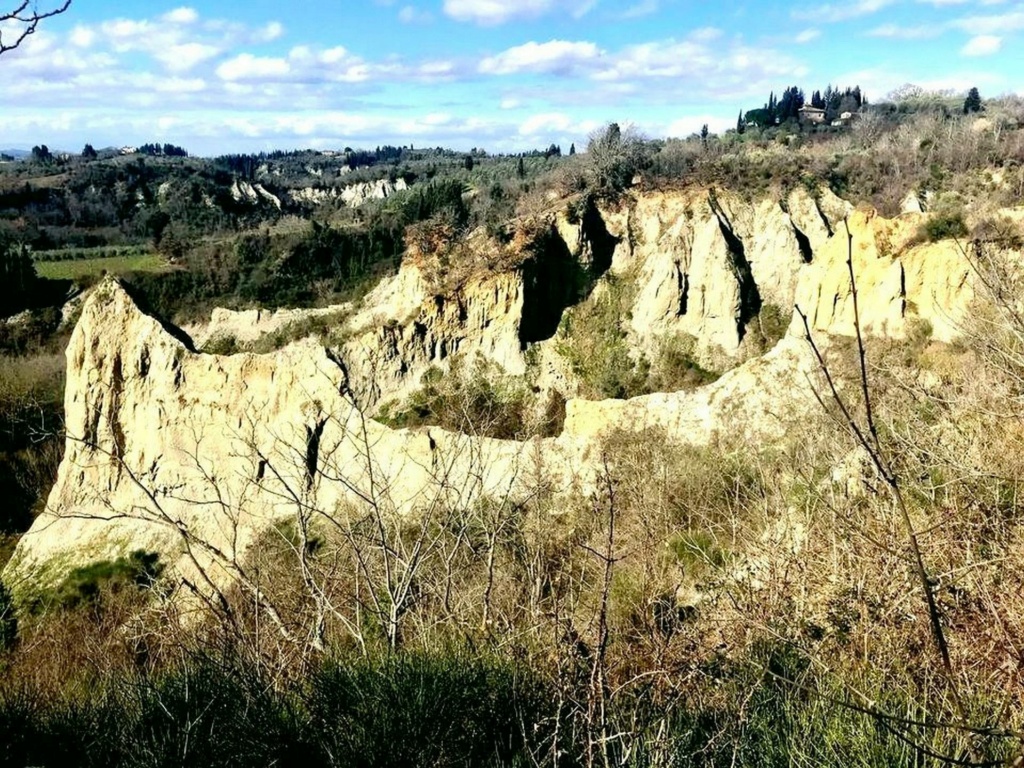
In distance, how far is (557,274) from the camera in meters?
32.6

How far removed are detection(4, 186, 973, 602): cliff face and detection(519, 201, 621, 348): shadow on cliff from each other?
0.11 meters

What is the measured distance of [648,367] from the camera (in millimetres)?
30453

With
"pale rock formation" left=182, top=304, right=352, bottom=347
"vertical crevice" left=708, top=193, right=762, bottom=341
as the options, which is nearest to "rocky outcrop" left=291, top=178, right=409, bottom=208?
"pale rock formation" left=182, top=304, right=352, bottom=347

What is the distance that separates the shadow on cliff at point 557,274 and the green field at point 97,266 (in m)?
30.6

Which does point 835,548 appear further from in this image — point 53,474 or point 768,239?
point 53,474

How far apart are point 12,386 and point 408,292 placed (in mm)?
23375

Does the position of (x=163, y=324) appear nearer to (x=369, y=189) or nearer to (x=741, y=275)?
(x=741, y=275)

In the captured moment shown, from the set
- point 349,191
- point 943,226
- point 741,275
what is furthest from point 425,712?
point 349,191

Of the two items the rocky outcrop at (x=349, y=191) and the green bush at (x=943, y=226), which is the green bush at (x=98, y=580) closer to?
the green bush at (x=943, y=226)

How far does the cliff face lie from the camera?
56.7 ft

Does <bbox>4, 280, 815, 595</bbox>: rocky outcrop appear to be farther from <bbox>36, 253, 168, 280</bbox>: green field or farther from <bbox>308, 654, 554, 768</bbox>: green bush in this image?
<bbox>36, 253, 168, 280</bbox>: green field

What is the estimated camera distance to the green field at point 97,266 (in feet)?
166

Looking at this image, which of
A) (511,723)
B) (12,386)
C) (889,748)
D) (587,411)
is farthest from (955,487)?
(12,386)

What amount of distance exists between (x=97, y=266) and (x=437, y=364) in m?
41.5
